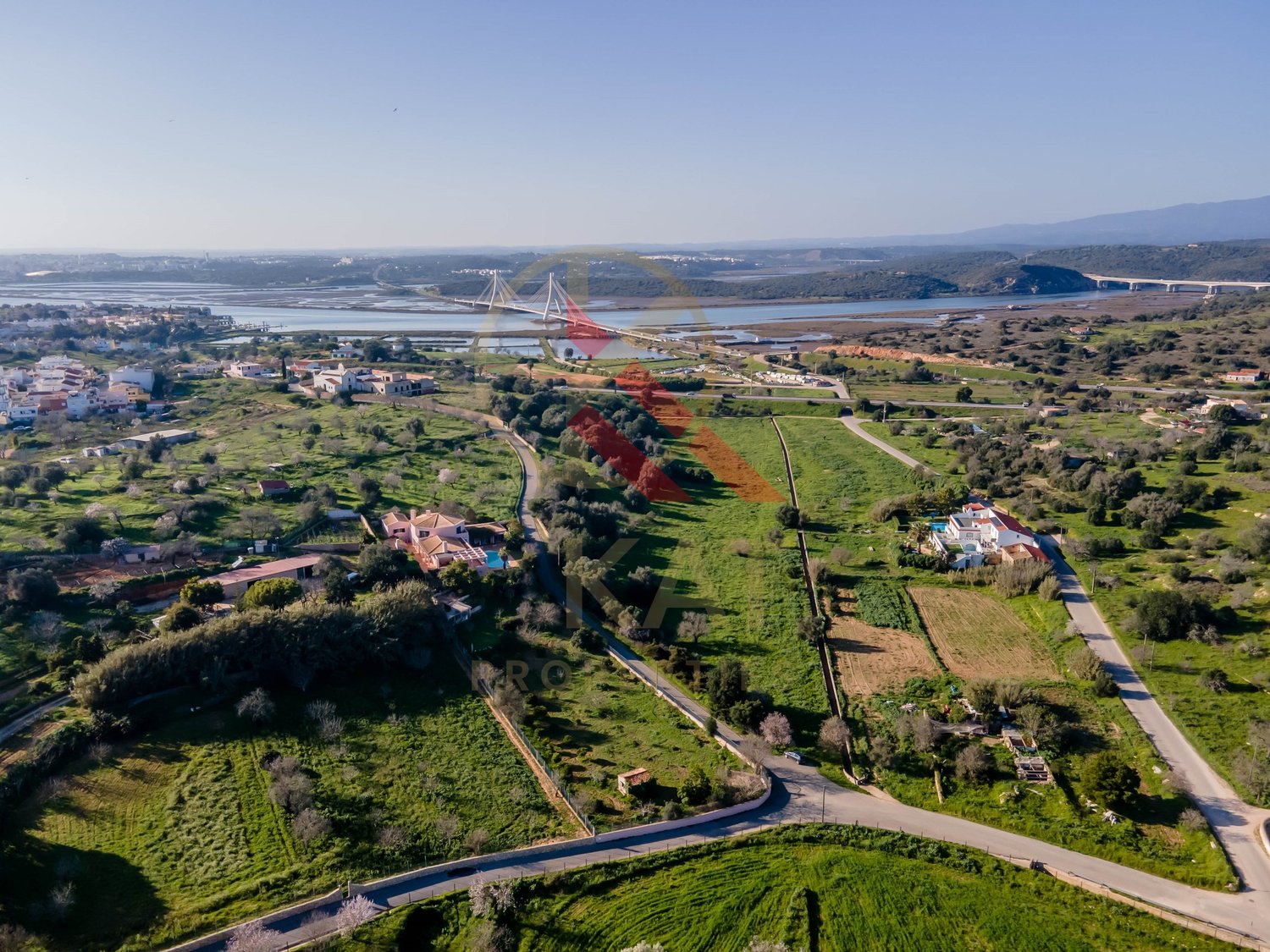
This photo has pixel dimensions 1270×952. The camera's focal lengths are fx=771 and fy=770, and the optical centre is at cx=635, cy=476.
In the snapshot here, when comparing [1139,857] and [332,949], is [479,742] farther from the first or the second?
[1139,857]

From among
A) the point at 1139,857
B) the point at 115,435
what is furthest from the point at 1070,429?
the point at 115,435

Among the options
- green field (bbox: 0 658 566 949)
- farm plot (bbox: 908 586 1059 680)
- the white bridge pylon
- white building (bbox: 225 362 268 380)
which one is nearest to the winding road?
green field (bbox: 0 658 566 949)

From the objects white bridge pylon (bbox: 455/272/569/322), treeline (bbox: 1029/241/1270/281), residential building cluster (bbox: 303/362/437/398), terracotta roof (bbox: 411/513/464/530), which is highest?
treeline (bbox: 1029/241/1270/281)

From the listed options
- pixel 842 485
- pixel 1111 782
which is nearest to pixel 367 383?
pixel 842 485

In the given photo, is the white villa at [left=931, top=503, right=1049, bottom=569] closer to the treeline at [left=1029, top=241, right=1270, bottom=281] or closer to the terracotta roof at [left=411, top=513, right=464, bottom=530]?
the terracotta roof at [left=411, top=513, right=464, bottom=530]

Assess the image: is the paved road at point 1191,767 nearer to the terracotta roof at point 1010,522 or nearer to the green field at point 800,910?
the green field at point 800,910
